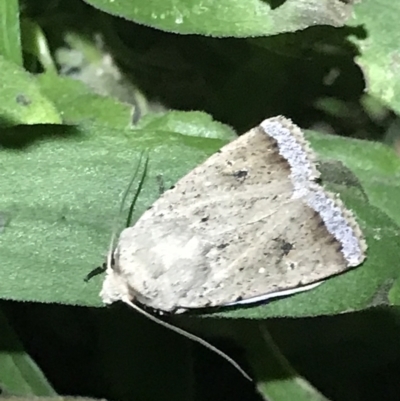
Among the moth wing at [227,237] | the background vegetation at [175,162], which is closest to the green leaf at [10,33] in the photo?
the background vegetation at [175,162]

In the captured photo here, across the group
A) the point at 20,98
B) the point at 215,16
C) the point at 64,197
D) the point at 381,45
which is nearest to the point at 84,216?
the point at 64,197

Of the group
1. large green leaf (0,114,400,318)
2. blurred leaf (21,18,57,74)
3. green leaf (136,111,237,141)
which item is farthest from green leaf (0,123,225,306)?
blurred leaf (21,18,57,74)

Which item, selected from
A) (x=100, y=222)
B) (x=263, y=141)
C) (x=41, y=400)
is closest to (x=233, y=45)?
(x=263, y=141)

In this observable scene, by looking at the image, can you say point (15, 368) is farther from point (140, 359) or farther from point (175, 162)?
point (175, 162)

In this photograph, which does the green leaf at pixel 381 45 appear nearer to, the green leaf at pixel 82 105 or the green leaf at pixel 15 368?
the green leaf at pixel 82 105

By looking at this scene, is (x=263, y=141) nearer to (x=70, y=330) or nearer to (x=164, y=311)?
(x=164, y=311)
